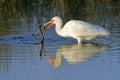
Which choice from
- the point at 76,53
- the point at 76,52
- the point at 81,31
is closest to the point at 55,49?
the point at 76,52

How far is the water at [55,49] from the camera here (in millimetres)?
10617

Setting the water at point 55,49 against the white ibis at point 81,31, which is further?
the white ibis at point 81,31

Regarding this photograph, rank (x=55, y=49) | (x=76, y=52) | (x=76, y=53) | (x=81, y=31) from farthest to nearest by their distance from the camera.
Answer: (x=81, y=31)
(x=55, y=49)
(x=76, y=52)
(x=76, y=53)

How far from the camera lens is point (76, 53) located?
12.8 meters

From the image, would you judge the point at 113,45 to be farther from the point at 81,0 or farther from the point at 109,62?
the point at 81,0

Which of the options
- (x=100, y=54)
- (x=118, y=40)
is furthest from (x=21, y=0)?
(x=100, y=54)

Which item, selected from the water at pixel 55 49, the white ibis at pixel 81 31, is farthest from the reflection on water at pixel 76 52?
the white ibis at pixel 81 31

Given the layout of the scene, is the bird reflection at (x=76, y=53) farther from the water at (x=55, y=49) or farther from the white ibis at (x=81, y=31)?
the white ibis at (x=81, y=31)

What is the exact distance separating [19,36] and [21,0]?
27.0 ft

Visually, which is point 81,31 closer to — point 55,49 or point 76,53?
point 55,49

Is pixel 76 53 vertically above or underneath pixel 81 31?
underneath

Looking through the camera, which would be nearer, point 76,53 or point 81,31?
point 76,53

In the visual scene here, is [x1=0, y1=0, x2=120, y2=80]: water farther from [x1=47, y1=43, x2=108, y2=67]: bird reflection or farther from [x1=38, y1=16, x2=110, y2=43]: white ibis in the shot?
[x1=38, y1=16, x2=110, y2=43]: white ibis

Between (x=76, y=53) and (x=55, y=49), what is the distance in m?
0.90
